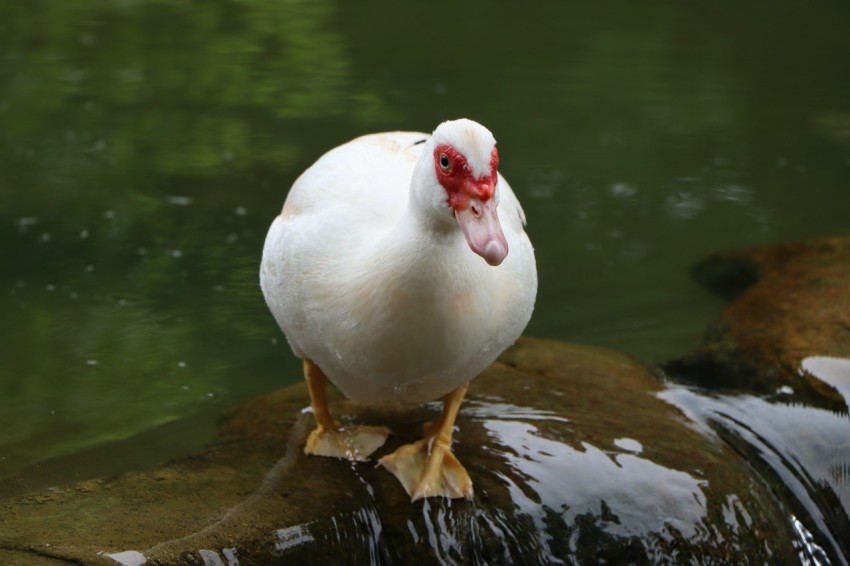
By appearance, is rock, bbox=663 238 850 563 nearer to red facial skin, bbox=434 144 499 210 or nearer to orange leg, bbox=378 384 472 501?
orange leg, bbox=378 384 472 501

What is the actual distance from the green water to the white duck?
4.61 feet

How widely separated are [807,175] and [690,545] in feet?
16.5

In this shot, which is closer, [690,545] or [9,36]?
[690,545]

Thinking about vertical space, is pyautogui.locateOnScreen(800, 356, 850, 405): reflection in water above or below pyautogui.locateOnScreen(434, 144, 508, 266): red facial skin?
below

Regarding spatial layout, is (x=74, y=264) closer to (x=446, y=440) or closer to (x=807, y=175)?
(x=446, y=440)

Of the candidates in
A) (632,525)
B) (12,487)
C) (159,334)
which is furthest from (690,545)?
(159,334)

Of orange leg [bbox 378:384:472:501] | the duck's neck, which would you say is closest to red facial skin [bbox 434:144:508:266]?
the duck's neck

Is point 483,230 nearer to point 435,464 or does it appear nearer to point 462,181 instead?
point 462,181

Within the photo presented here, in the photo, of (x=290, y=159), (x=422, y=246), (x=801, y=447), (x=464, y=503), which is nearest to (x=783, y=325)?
(x=801, y=447)

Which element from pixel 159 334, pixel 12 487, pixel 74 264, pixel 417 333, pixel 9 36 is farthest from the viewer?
pixel 9 36

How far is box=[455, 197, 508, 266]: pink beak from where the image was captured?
319 centimetres

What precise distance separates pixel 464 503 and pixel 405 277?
1.01m

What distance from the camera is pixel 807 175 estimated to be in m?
8.52

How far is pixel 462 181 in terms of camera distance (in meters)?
3.28
